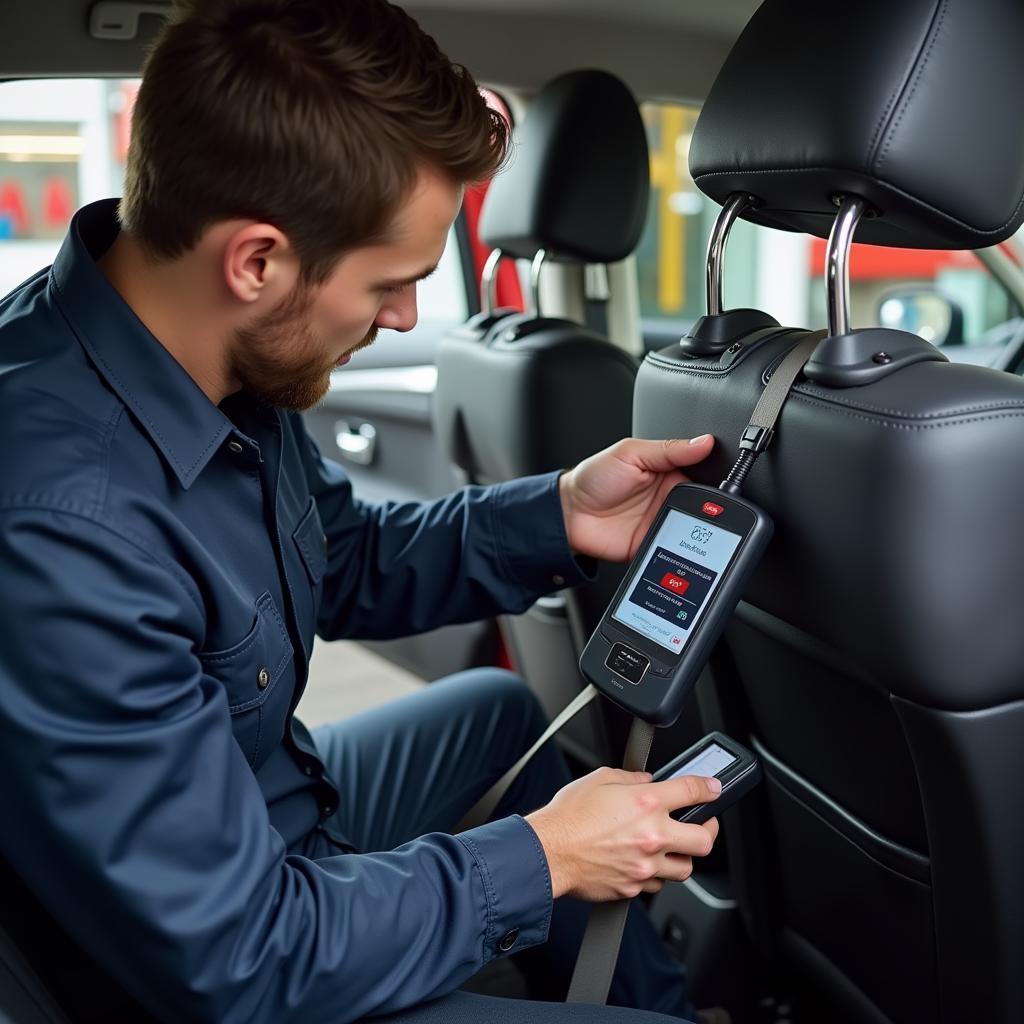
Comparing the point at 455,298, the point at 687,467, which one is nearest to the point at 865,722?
the point at 687,467

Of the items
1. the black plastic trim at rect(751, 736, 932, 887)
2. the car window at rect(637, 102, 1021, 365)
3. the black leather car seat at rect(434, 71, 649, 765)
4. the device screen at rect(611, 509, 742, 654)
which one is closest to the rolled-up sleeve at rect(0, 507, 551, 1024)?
the device screen at rect(611, 509, 742, 654)

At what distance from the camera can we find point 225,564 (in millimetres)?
1031

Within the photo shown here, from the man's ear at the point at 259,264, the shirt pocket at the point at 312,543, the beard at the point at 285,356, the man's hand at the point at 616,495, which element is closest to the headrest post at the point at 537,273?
the man's hand at the point at 616,495

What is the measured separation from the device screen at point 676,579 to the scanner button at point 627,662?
0.8 inches

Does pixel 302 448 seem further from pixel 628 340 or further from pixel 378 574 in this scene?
pixel 628 340

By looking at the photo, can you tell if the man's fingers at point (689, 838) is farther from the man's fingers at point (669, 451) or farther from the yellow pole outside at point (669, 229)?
the yellow pole outside at point (669, 229)

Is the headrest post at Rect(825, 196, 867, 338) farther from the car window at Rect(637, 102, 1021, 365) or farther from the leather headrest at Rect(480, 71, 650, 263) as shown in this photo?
the car window at Rect(637, 102, 1021, 365)

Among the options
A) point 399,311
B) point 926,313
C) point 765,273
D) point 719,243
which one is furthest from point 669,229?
point 399,311

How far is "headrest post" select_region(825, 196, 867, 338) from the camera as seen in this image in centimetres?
97

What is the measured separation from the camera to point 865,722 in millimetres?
1072

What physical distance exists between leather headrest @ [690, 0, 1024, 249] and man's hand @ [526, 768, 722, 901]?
20.4 inches

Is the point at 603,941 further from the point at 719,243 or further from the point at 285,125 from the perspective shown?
the point at 285,125

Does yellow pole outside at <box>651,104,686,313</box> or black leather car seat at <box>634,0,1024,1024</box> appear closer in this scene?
black leather car seat at <box>634,0,1024,1024</box>

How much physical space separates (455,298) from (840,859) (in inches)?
81.8
